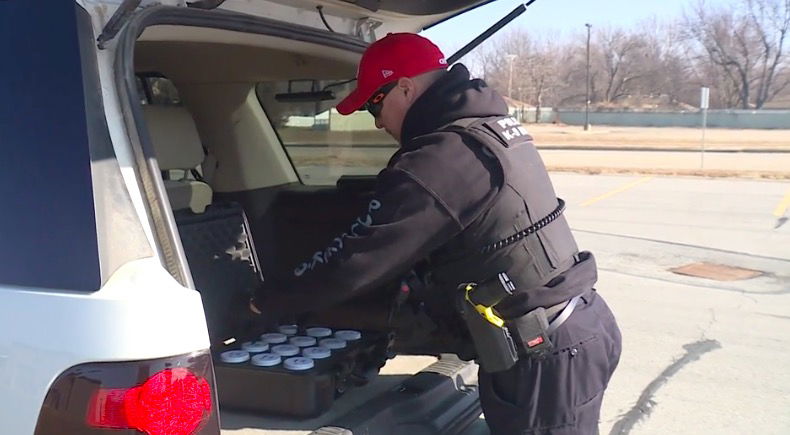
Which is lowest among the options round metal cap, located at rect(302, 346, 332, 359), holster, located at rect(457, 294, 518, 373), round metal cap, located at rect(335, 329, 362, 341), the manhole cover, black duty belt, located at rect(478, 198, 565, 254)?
the manhole cover

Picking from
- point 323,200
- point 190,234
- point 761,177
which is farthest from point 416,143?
point 761,177

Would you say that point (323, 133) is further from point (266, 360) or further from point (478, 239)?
point (478, 239)

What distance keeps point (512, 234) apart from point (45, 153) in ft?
4.19

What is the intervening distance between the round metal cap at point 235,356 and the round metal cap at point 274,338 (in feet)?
0.62

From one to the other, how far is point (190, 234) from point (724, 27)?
236ft

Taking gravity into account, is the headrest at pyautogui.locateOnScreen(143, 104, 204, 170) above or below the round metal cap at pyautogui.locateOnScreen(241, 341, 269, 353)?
above

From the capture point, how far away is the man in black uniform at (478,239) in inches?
89.0

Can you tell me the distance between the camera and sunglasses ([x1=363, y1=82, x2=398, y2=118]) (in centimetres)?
251

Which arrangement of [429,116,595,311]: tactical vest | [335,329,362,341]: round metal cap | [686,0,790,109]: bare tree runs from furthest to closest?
[686,0,790,109]: bare tree, [335,329,362,341]: round metal cap, [429,116,595,311]: tactical vest

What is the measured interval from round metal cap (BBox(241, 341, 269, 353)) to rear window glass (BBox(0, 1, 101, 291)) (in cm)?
118

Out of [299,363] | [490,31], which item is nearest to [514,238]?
[299,363]

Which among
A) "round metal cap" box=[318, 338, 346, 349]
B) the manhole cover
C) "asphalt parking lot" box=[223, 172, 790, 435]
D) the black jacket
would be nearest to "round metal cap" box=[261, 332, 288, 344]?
"round metal cap" box=[318, 338, 346, 349]

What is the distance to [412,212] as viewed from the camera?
2.23 m

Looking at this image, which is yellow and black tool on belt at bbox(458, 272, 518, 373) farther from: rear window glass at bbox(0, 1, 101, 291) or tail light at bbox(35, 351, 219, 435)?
rear window glass at bbox(0, 1, 101, 291)
